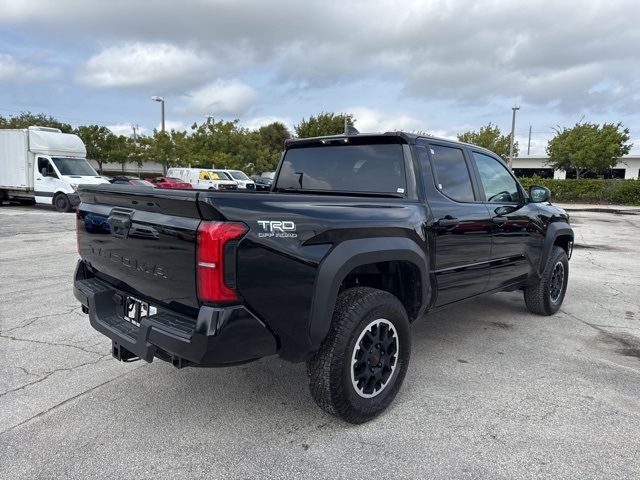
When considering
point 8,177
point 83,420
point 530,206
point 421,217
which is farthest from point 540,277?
point 8,177

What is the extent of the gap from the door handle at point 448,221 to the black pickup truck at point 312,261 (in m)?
0.01

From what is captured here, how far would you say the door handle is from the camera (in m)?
3.56

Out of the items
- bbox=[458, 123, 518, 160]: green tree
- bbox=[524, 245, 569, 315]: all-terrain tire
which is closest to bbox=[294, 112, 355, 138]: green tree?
bbox=[458, 123, 518, 160]: green tree

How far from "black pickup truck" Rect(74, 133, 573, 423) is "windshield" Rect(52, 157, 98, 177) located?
1577 cm

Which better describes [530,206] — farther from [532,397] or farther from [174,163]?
[174,163]

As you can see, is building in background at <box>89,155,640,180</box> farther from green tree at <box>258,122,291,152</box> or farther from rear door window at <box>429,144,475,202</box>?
rear door window at <box>429,144,475,202</box>

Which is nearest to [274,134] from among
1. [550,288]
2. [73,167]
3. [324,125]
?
[324,125]

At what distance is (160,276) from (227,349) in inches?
22.7

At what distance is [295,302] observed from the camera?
256 cm

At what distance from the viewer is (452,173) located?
3.96 metres

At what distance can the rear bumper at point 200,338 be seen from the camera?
232cm

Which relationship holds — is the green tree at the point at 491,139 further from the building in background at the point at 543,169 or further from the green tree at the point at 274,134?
the green tree at the point at 274,134

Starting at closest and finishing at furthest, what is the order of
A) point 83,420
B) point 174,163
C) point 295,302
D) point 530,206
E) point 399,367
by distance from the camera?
point 295,302 → point 83,420 → point 399,367 → point 530,206 → point 174,163

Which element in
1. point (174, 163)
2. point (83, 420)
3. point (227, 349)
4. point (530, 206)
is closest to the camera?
point (227, 349)
